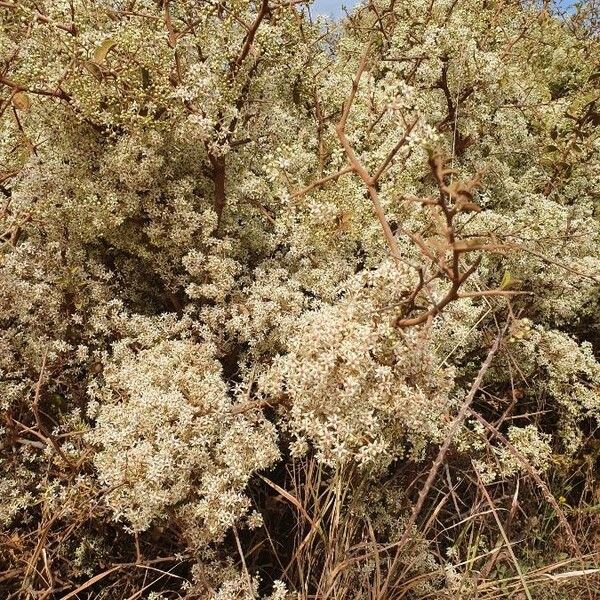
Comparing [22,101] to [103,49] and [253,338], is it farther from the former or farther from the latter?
[253,338]

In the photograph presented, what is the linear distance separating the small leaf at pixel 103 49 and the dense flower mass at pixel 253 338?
2 cm

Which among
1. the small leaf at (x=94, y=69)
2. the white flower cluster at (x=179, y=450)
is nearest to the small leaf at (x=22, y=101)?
the small leaf at (x=94, y=69)

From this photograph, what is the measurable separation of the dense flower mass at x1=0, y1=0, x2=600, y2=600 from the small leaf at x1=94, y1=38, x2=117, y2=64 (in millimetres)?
24

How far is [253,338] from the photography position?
9.36 feet

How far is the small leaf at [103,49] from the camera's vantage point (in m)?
2.64

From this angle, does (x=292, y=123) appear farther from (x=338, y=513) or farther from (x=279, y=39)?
(x=338, y=513)

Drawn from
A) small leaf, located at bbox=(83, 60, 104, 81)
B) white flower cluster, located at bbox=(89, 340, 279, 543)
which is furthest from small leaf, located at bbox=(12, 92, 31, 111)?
white flower cluster, located at bbox=(89, 340, 279, 543)

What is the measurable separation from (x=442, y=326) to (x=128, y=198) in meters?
1.67

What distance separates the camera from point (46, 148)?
3057 mm

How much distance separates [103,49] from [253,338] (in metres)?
1.51

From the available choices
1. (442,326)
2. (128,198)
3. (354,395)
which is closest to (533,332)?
(442,326)

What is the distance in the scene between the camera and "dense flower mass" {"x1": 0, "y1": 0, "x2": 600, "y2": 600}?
223 centimetres

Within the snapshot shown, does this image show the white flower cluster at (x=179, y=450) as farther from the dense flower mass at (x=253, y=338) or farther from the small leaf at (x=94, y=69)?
the small leaf at (x=94, y=69)

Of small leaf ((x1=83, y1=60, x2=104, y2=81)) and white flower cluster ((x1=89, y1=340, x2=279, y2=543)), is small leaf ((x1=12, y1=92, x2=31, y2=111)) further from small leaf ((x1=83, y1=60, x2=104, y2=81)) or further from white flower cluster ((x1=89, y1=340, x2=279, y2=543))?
white flower cluster ((x1=89, y1=340, x2=279, y2=543))
